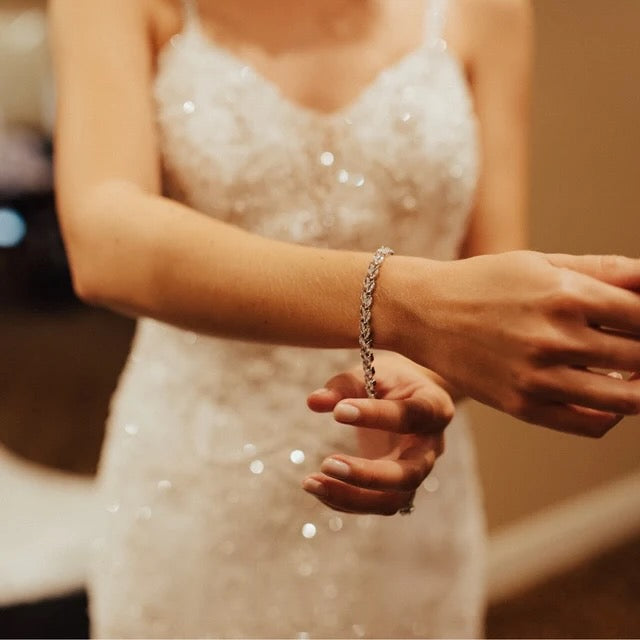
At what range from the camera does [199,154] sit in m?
0.60

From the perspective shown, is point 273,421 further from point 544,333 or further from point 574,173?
point 574,173

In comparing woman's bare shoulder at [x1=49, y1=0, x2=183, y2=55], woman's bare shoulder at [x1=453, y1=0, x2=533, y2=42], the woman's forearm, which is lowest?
the woman's forearm

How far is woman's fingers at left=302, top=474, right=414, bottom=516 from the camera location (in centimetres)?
41

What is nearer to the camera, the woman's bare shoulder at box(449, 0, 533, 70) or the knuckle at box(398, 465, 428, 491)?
the knuckle at box(398, 465, 428, 491)

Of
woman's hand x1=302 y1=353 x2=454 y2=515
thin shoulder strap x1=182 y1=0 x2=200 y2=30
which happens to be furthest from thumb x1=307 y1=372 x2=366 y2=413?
thin shoulder strap x1=182 y1=0 x2=200 y2=30

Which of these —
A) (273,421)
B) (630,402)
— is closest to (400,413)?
(630,402)

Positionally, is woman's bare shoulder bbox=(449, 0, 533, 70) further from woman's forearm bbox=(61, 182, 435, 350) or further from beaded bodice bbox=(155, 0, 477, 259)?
woman's forearm bbox=(61, 182, 435, 350)

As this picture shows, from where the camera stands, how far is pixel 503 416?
1.29 m

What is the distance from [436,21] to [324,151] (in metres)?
0.15

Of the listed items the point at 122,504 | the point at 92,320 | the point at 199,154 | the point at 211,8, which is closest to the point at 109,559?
the point at 122,504

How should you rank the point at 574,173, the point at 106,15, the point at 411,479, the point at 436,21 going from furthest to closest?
1. the point at 574,173
2. the point at 436,21
3. the point at 106,15
4. the point at 411,479

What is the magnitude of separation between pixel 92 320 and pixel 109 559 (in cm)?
160

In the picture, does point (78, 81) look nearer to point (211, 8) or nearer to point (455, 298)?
point (211, 8)

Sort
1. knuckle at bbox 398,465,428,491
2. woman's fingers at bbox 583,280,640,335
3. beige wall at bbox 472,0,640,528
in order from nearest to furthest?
woman's fingers at bbox 583,280,640,335
knuckle at bbox 398,465,428,491
beige wall at bbox 472,0,640,528
